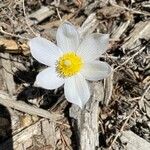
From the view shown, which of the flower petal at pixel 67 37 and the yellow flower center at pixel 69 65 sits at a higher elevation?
the flower petal at pixel 67 37

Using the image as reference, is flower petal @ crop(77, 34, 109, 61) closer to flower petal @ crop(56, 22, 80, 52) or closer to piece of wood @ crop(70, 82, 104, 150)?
flower petal @ crop(56, 22, 80, 52)

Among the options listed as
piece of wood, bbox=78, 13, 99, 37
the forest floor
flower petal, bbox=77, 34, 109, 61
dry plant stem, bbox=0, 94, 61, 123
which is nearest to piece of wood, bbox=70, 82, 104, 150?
the forest floor

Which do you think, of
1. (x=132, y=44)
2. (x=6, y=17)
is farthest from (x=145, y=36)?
(x=6, y=17)

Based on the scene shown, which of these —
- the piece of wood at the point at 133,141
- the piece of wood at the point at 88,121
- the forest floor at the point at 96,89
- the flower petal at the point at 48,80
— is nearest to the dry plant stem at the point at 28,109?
the forest floor at the point at 96,89

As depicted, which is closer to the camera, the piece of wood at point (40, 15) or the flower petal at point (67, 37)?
the flower petal at point (67, 37)

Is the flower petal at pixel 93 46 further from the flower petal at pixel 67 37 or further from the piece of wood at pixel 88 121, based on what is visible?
the piece of wood at pixel 88 121

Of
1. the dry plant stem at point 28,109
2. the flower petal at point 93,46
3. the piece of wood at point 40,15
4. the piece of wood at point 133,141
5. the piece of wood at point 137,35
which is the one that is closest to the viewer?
the flower petal at point 93,46

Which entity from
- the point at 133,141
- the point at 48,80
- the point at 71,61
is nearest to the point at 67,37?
the point at 71,61
